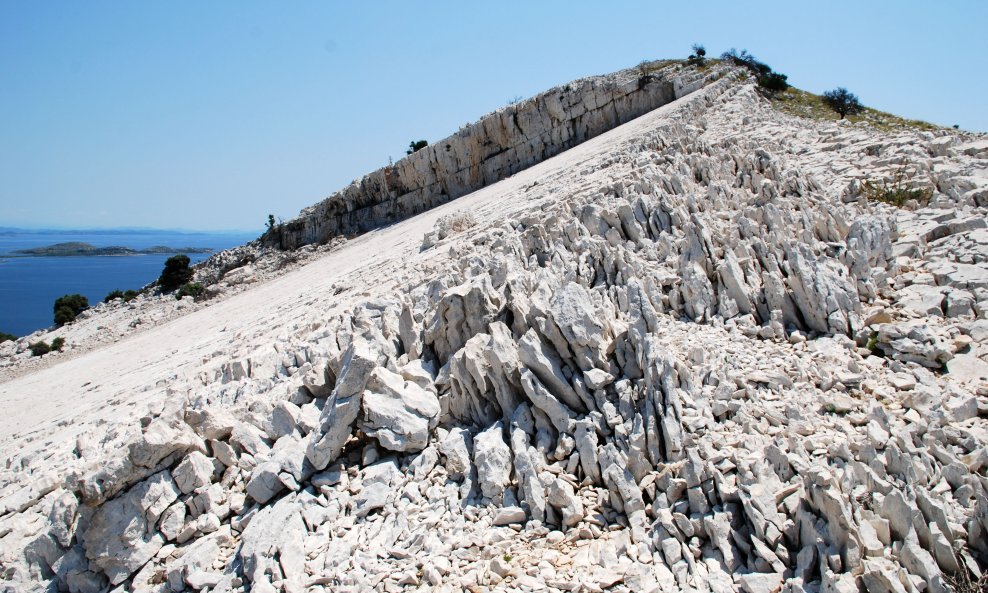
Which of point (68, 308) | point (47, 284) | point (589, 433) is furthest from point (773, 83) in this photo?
point (47, 284)

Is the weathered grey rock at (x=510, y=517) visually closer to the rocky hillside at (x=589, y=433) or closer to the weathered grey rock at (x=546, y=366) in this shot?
the rocky hillside at (x=589, y=433)

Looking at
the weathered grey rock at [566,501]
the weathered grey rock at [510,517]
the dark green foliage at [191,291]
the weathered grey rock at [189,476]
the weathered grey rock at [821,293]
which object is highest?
the dark green foliage at [191,291]

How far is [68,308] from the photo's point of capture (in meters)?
43.2

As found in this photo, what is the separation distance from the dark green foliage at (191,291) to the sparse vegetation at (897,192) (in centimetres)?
3536

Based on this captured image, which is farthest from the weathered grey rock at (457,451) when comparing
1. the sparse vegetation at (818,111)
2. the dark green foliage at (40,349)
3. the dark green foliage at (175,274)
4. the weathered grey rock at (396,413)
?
the dark green foliage at (175,274)

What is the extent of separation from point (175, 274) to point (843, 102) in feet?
152

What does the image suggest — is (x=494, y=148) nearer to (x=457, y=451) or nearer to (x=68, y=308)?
(x=457, y=451)

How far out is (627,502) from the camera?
6.86 meters

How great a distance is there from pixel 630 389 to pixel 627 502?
1711mm

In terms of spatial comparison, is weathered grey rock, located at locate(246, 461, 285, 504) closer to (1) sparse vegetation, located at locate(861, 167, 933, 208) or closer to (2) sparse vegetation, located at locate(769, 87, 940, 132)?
(1) sparse vegetation, located at locate(861, 167, 933, 208)

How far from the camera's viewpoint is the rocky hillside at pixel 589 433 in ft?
19.7

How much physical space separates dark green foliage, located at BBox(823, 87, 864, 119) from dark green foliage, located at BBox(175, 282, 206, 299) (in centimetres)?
3985

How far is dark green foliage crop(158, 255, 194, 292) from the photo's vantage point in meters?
42.3

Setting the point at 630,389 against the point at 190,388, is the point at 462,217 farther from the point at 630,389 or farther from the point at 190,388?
the point at 630,389
